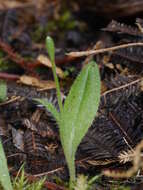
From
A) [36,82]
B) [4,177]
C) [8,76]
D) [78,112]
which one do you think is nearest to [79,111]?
[78,112]

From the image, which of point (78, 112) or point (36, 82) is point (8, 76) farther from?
point (78, 112)

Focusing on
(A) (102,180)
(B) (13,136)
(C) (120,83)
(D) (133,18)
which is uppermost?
(D) (133,18)

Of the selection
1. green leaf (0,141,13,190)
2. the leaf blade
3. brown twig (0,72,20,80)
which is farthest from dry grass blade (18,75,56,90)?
green leaf (0,141,13,190)

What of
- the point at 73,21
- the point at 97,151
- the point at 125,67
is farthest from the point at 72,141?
the point at 73,21

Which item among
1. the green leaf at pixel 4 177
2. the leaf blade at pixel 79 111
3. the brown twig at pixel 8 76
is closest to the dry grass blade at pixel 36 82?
the brown twig at pixel 8 76

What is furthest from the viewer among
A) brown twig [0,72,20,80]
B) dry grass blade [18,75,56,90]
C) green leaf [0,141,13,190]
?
Result: brown twig [0,72,20,80]

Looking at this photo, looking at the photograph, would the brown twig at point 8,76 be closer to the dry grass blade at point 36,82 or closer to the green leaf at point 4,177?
the dry grass blade at point 36,82

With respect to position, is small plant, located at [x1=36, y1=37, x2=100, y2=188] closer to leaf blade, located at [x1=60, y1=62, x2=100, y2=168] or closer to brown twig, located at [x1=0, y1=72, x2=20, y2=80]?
leaf blade, located at [x1=60, y1=62, x2=100, y2=168]

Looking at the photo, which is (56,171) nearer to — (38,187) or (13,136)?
(38,187)
